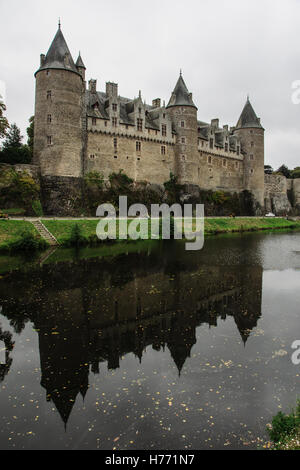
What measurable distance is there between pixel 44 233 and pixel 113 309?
1862cm

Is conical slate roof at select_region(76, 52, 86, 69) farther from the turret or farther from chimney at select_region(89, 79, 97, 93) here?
chimney at select_region(89, 79, 97, 93)

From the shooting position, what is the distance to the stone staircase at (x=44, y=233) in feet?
Result: 92.4

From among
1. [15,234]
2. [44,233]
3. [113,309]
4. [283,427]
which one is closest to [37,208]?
[44,233]

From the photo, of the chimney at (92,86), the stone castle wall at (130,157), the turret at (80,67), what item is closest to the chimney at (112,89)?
the chimney at (92,86)

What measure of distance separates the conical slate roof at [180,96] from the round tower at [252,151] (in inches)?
650

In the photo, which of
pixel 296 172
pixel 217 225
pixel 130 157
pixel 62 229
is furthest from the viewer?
pixel 296 172

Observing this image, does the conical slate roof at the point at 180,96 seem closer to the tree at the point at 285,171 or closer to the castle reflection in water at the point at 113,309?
the castle reflection in water at the point at 113,309

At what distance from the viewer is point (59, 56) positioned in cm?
3788

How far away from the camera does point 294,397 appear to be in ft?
21.7

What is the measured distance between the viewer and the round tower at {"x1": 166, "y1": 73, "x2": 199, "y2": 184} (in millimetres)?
49656

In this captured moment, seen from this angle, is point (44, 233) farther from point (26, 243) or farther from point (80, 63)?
point (80, 63)

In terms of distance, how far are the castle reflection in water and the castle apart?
2256 centimetres

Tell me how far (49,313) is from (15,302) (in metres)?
2.06
